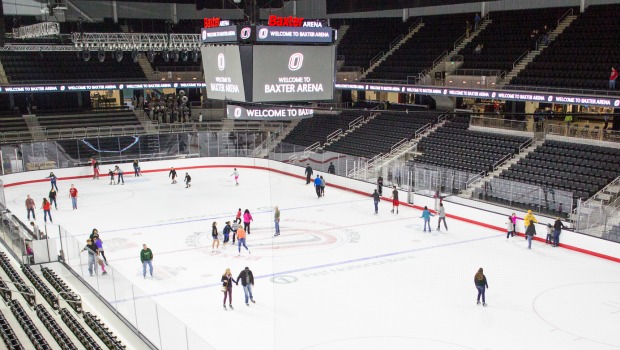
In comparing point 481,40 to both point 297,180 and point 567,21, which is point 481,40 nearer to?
point 567,21

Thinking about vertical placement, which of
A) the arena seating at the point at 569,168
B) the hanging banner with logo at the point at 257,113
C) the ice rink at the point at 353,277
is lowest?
the ice rink at the point at 353,277

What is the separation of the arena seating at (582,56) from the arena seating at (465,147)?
2968mm

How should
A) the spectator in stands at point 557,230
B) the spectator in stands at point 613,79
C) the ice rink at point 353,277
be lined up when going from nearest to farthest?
1. the ice rink at point 353,277
2. the spectator in stands at point 557,230
3. the spectator in stands at point 613,79

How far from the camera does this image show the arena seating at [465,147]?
80.3 ft

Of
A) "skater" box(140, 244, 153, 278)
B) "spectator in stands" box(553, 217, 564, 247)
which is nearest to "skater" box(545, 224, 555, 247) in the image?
"spectator in stands" box(553, 217, 564, 247)

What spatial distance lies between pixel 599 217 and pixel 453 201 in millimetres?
5493

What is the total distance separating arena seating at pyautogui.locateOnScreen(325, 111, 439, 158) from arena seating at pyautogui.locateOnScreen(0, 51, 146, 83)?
14.9 m

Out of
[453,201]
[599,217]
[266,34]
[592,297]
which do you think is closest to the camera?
[592,297]

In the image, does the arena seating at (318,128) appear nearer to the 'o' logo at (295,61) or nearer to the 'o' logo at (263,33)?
the 'o' logo at (295,61)

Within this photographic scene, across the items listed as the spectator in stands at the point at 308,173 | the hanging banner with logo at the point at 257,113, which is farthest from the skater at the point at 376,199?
the spectator in stands at the point at 308,173

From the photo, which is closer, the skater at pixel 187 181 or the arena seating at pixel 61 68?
the skater at pixel 187 181

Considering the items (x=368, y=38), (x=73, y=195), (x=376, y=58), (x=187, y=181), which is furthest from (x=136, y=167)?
(x=368, y=38)

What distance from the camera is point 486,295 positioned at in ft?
44.2

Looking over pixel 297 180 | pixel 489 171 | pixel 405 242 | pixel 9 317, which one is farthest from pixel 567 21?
pixel 9 317
